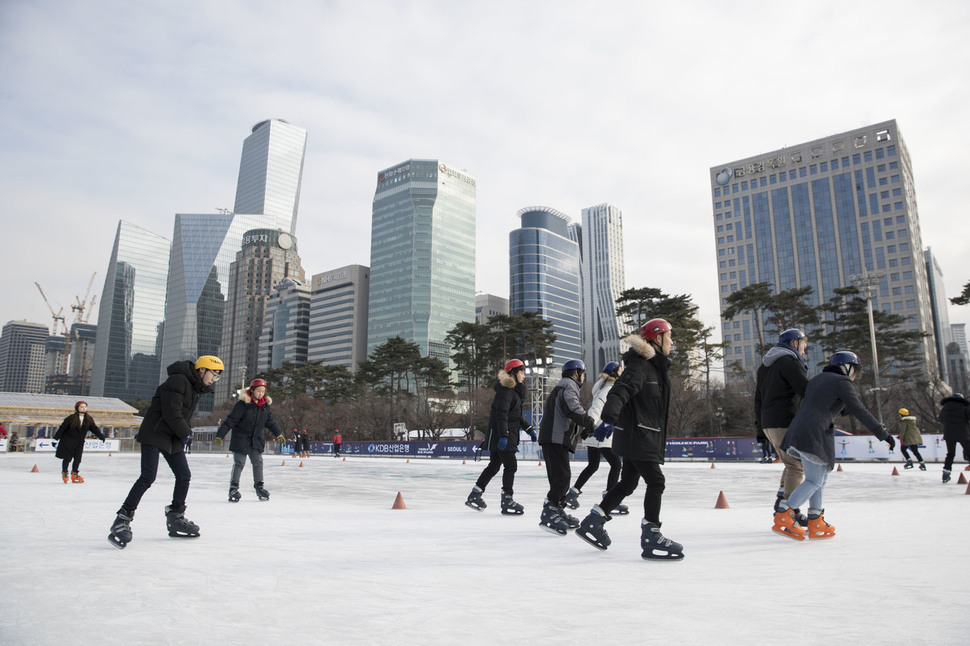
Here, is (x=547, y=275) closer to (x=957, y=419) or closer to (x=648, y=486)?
(x=957, y=419)

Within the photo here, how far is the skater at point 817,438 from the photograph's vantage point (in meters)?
5.25

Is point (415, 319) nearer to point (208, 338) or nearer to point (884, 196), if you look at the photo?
point (208, 338)

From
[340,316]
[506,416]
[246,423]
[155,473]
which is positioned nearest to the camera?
[155,473]

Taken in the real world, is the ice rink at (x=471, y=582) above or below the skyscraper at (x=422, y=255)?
below

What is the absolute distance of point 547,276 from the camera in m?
176

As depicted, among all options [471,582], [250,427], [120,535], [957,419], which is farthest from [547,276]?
[471,582]

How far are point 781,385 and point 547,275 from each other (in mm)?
171798

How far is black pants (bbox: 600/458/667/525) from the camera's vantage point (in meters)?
4.52

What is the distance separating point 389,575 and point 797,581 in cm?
250

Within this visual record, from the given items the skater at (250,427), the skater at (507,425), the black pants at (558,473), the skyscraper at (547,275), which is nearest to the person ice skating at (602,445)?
the black pants at (558,473)

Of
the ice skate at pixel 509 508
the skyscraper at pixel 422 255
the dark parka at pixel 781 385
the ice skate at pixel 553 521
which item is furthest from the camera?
the skyscraper at pixel 422 255

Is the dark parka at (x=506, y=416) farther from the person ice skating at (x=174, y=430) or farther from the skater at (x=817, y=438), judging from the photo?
the person ice skating at (x=174, y=430)

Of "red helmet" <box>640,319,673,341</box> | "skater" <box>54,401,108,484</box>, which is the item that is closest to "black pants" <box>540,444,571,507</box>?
"red helmet" <box>640,319,673,341</box>

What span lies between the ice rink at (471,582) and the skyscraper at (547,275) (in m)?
161
